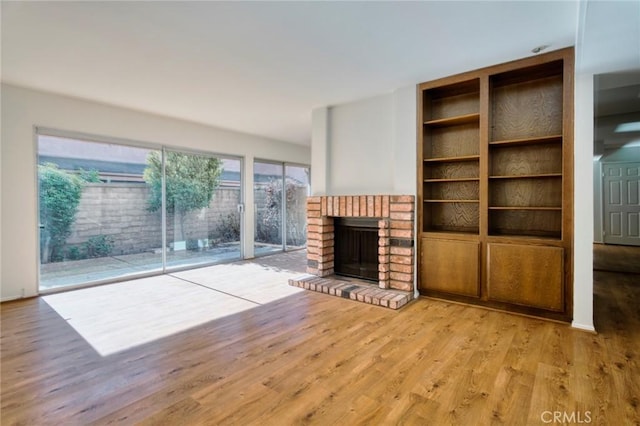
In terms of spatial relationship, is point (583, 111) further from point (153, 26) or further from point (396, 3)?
point (153, 26)

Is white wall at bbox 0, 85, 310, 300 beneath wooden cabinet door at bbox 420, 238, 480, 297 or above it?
above

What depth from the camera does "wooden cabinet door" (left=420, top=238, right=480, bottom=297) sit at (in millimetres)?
3354

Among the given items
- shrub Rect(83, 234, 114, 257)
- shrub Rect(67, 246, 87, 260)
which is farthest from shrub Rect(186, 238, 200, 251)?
shrub Rect(67, 246, 87, 260)

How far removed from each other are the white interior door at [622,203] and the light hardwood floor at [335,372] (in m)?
5.66

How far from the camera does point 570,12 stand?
2.27m

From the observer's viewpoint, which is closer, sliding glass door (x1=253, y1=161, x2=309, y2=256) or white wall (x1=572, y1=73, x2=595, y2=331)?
white wall (x1=572, y1=73, x2=595, y2=331)

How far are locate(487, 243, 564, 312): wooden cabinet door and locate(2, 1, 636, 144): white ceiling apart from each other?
66.2 inches

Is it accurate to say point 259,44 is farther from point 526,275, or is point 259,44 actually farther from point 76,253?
point 76,253

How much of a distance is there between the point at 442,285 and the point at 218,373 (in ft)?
8.29

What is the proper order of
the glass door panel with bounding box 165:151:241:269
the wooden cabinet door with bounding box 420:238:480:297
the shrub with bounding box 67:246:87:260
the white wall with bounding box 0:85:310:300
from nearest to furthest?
the wooden cabinet door with bounding box 420:238:480:297 → the white wall with bounding box 0:85:310:300 → the shrub with bounding box 67:246:87:260 → the glass door panel with bounding box 165:151:241:269

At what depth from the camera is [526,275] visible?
305 centimetres

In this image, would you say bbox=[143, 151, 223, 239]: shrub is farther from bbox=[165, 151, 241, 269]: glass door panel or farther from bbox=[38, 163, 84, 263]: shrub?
bbox=[38, 163, 84, 263]: shrub

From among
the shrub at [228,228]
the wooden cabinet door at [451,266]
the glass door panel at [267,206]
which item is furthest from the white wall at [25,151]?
the wooden cabinet door at [451,266]

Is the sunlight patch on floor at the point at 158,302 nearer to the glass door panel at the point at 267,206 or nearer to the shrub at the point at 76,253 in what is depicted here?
the shrub at the point at 76,253
